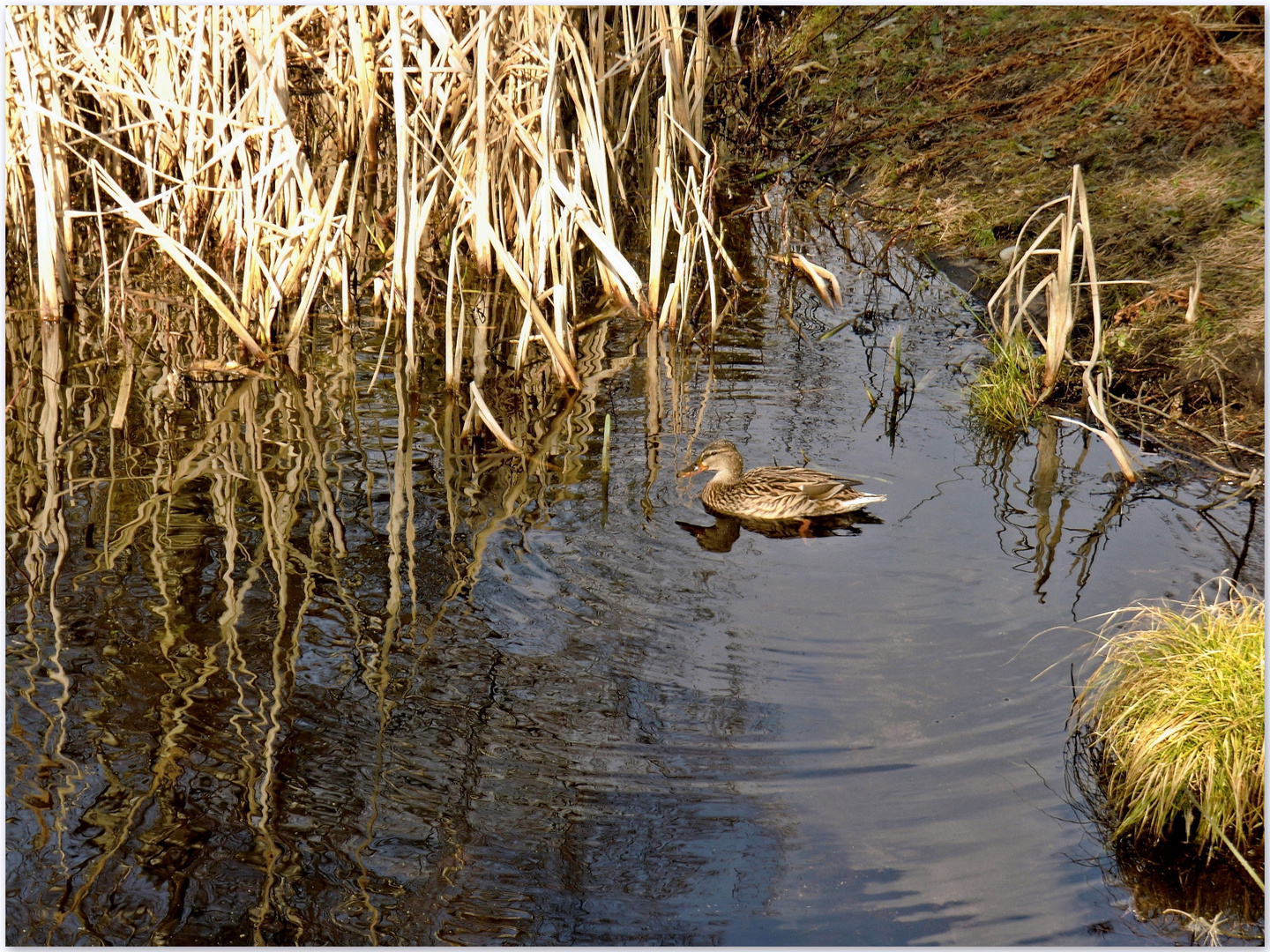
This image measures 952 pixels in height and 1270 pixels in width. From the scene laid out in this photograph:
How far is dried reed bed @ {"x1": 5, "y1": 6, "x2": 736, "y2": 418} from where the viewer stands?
8133 millimetres

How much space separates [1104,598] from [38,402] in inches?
285

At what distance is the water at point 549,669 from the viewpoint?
4000 mm

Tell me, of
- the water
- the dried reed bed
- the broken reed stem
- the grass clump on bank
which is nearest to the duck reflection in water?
the water

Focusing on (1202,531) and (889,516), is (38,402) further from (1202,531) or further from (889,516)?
(1202,531)

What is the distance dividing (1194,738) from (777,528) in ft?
10.2

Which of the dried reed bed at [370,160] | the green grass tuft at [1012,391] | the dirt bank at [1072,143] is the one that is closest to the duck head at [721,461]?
the dried reed bed at [370,160]

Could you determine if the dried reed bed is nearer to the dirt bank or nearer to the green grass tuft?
the green grass tuft

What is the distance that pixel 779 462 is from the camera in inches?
300

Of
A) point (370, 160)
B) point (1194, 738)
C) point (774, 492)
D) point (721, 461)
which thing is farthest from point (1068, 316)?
point (370, 160)

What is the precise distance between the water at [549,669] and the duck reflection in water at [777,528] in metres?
0.06

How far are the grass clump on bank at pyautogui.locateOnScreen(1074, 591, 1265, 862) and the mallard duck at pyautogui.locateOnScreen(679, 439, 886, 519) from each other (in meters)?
2.41

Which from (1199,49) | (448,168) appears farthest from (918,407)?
(1199,49)

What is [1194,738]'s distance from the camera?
419 cm

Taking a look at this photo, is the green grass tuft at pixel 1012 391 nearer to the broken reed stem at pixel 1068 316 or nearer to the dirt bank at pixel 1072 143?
the broken reed stem at pixel 1068 316
